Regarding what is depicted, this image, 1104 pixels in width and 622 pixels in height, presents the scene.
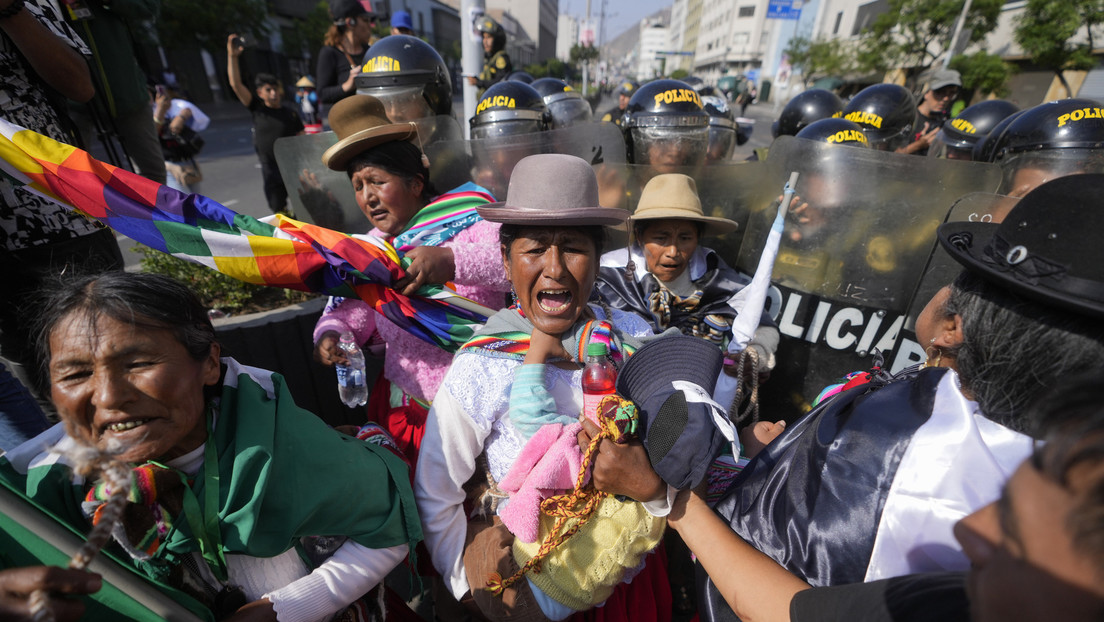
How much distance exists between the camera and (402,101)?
319 cm

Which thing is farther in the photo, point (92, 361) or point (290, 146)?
point (290, 146)

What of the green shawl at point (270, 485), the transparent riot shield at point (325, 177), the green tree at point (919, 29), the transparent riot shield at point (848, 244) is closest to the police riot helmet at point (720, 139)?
the transparent riot shield at point (848, 244)

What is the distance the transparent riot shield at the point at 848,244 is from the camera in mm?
2291

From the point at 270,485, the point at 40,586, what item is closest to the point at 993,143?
the point at 270,485

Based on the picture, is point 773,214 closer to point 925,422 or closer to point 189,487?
point 925,422

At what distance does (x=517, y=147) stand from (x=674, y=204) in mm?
960

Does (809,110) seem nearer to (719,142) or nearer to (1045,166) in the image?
(719,142)

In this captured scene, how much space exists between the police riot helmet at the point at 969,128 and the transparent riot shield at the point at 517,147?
144 inches

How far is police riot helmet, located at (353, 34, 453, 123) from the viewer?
10.5 feet

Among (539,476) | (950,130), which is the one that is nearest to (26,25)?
(539,476)

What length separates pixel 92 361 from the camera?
105 centimetres

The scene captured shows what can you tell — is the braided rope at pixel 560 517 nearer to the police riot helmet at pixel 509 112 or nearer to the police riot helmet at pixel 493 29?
the police riot helmet at pixel 509 112

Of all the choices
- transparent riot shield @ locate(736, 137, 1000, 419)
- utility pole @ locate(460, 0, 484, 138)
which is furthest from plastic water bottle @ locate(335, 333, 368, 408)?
utility pole @ locate(460, 0, 484, 138)

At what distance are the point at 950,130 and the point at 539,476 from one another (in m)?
5.57
